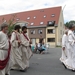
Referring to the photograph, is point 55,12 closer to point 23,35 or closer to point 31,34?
point 31,34

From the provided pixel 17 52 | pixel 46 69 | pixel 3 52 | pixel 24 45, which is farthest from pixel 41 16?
pixel 3 52

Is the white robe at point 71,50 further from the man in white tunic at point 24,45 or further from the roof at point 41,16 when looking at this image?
the roof at point 41,16

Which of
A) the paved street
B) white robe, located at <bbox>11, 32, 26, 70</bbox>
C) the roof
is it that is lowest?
the paved street

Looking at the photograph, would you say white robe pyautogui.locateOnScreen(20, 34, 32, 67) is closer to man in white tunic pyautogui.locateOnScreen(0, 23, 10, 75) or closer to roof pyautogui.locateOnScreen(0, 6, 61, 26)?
man in white tunic pyautogui.locateOnScreen(0, 23, 10, 75)

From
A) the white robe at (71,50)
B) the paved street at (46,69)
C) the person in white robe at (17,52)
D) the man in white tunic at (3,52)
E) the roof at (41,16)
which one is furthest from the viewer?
the roof at (41,16)

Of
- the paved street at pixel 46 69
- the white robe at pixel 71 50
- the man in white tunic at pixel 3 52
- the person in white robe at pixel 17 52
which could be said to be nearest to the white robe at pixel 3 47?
the man in white tunic at pixel 3 52

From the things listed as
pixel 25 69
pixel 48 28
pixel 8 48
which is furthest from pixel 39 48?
pixel 48 28

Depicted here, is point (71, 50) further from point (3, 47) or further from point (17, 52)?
point (3, 47)

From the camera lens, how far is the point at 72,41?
668cm

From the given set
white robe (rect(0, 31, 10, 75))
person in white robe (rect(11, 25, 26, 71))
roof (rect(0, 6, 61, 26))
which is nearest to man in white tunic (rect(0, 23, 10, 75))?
white robe (rect(0, 31, 10, 75))

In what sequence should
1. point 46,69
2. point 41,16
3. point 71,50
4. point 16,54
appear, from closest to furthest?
point 16,54 < point 71,50 < point 46,69 < point 41,16

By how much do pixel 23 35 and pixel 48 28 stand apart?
1609 inches

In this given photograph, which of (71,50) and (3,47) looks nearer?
(3,47)

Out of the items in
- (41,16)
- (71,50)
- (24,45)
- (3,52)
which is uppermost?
(41,16)
